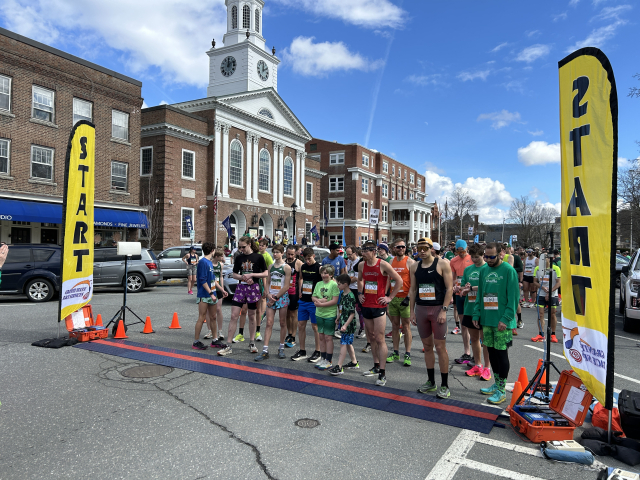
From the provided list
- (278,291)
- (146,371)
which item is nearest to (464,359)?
(278,291)

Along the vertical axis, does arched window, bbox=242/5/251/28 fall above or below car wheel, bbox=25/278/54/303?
above

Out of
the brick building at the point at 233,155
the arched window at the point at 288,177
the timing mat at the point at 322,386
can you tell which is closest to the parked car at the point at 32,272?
the timing mat at the point at 322,386

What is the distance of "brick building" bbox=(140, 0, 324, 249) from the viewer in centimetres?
2902

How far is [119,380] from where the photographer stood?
18.4ft

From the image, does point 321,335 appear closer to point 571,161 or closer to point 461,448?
point 461,448

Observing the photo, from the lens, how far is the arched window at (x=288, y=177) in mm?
39656

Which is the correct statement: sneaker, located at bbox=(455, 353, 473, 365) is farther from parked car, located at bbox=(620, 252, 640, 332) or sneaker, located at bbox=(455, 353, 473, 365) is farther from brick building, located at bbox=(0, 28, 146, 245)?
brick building, located at bbox=(0, 28, 146, 245)

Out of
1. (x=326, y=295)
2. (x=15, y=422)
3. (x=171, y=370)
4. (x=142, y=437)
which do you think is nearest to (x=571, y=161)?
(x=326, y=295)

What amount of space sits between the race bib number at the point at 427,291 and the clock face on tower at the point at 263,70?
3881 cm

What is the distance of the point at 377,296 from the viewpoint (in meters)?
5.83

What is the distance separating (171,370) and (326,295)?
8.26 ft

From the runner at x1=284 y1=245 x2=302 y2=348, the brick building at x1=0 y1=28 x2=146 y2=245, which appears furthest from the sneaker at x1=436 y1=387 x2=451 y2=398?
the brick building at x1=0 y1=28 x2=146 y2=245

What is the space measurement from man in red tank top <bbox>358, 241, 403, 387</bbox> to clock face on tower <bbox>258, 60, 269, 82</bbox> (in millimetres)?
38104

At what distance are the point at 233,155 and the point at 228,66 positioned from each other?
1097cm
